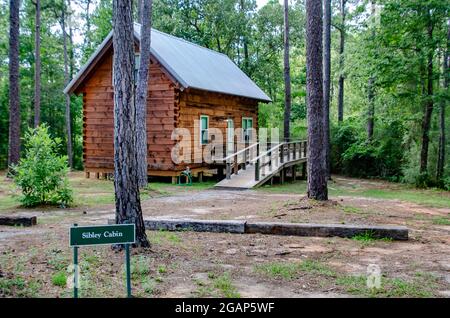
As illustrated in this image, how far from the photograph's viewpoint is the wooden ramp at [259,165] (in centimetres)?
1847

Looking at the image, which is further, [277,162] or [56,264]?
[277,162]

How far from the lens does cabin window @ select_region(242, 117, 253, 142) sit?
26.4 meters

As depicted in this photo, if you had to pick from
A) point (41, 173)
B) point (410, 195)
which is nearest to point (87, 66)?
point (41, 173)

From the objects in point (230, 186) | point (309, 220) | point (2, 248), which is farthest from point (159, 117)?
point (2, 248)

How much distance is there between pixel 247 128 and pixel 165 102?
26.5ft

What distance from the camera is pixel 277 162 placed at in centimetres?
2112

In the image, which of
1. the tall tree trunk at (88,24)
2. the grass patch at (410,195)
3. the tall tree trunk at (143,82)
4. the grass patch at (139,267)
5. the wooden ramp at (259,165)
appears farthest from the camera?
the tall tree trunk at (88,24)

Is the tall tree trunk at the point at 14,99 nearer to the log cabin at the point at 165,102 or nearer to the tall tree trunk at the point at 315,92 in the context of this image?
the log cabin at the point at 165,102

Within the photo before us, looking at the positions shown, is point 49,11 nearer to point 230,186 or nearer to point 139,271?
point 230,186

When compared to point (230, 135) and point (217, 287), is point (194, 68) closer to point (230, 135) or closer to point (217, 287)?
point (230, 135)

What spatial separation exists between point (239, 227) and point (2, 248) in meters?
4.02

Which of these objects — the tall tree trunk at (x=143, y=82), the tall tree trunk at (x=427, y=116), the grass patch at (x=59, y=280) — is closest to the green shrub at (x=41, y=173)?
the tall tree trunk at (x=143, y=82)

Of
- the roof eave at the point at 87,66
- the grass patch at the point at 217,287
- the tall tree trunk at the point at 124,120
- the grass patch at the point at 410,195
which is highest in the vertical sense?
the roof eave at the point at 87,66

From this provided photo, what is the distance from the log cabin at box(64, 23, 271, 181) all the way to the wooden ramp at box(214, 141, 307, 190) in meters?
2.11
